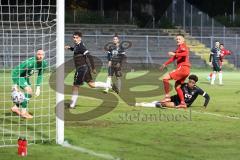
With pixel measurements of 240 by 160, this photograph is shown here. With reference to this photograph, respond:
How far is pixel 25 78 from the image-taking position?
1354cm

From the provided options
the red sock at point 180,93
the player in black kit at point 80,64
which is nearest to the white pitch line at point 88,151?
the player in black kit at point 80,64

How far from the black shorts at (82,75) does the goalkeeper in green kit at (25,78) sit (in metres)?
2.05

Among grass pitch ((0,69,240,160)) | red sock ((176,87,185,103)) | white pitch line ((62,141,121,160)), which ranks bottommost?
grass pitch ((0,69,240,160))

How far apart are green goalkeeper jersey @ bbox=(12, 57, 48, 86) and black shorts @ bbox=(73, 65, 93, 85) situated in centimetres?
226

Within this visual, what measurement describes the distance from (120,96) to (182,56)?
398 cm

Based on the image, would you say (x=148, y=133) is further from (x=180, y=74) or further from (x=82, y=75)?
(x=180, y=74)

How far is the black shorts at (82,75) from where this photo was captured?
15.5 metres

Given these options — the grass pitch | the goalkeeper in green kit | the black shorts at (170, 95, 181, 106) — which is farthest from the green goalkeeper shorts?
the black shorts at (170, 95, 181, 106)

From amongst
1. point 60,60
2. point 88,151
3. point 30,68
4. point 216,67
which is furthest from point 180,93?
point 216,67

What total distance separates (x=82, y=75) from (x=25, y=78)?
7.92 ft

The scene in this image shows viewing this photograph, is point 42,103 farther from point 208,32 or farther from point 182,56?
point 208,32

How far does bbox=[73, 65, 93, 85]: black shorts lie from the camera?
50.9 feet

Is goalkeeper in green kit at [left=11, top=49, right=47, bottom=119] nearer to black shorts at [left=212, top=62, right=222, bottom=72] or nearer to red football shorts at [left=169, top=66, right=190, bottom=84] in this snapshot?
red football shorts at [left=169, top=66, right=190, bottom=84]

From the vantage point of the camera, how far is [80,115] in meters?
14.0
